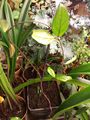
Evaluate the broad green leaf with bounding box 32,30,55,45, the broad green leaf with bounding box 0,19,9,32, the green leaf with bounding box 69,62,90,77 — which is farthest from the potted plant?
the green leaf with bounding box 69,62,90,77

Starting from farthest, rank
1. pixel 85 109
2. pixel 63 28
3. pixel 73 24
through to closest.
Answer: pixel 73 24 < pixel 85 109 < pixel 63 28

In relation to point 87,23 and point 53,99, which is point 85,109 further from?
point 87,23

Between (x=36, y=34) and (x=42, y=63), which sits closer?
(x=36, y=34)

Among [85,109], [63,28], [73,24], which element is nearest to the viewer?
[63,28]

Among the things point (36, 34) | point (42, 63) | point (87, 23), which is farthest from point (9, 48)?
point (87, 23)

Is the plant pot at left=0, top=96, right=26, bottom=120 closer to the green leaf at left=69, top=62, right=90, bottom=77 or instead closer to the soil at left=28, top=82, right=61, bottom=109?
the soil at left=28, top=82, right=61, bottom=109

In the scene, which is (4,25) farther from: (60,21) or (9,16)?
(60,21)

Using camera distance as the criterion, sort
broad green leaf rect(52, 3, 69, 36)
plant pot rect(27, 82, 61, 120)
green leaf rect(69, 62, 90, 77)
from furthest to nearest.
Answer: plant pot rect(27, 82, 61, 120), green leaf rect(69, 62, 90, 77), broad green leaf rect(52, 3, 69, 36)
